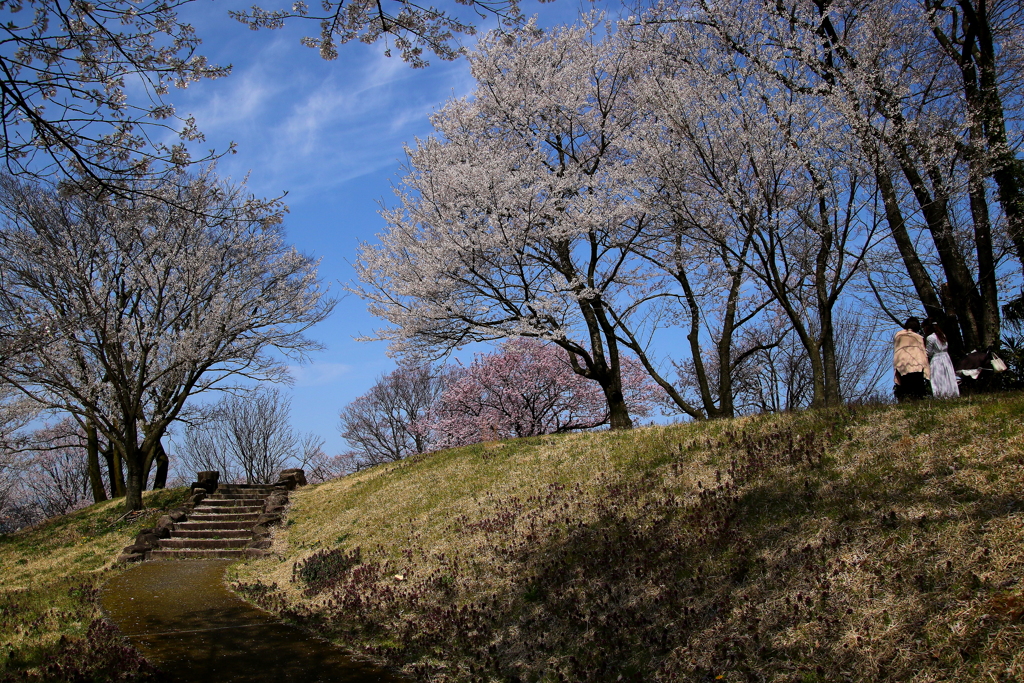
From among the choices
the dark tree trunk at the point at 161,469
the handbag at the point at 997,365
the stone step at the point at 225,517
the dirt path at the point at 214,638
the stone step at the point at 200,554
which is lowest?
the dirt path at the point at 214,638

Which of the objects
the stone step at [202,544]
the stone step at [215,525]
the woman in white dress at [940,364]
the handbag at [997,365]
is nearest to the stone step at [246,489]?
the stone step at [215,525]

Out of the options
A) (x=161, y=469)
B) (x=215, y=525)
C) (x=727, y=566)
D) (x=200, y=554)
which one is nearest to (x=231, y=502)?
(x=215, y=525)

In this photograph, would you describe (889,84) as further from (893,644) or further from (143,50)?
(143,50)

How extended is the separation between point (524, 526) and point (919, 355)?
7765mm

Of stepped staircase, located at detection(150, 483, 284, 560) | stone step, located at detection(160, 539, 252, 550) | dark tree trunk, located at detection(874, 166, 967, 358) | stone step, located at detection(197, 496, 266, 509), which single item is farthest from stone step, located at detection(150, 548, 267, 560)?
dark tree trunk, located at detection(874, 166, 967, 358)

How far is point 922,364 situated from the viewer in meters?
11.2

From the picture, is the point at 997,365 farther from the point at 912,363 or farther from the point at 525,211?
the point at 525,211

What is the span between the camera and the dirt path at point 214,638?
6117 mm

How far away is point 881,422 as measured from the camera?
8633 millimetres

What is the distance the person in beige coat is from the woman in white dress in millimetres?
117

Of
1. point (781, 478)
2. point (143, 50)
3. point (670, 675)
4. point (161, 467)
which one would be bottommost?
point (670, 675)

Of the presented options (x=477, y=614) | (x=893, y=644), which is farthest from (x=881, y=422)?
(x=477, y=614)

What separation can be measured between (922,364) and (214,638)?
1203 centimetres

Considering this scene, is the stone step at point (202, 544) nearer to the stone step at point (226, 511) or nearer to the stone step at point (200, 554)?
the stone step at point (200, 554)
